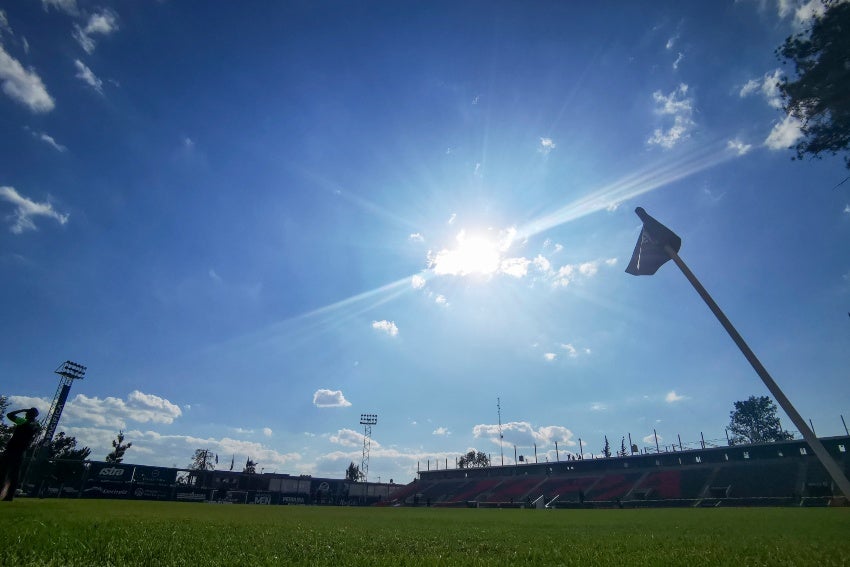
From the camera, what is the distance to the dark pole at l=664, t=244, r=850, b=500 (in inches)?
275

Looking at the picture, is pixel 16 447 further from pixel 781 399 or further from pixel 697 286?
pixel 781 399

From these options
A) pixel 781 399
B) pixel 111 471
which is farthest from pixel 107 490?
pixel 781 399

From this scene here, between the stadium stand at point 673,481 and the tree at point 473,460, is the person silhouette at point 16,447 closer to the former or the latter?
the stadium stand at point 673,481

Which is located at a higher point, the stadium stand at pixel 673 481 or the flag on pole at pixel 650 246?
the flag on pole at pixel 650 246

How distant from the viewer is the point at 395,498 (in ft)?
275

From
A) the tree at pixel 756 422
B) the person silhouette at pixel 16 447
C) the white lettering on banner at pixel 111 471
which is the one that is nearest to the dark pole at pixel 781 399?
the person silhouette at pixel 16 447

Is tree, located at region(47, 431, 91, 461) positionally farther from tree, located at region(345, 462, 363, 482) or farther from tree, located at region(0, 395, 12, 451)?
tree, located at region(345, 462, 363, 482)

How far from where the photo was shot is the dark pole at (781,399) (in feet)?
22.9

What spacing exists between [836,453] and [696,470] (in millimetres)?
14898

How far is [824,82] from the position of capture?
14398 millimetres

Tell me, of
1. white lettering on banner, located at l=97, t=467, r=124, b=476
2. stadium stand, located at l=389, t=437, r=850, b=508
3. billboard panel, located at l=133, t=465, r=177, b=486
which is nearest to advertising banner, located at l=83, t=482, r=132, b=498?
white lettering on banner, located at l=97, t=467, r=124, b=476

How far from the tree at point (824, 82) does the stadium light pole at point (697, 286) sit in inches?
428

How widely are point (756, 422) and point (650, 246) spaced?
10542cm

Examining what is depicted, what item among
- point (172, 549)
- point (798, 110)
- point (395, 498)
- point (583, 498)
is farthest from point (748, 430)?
point (172, 549)
